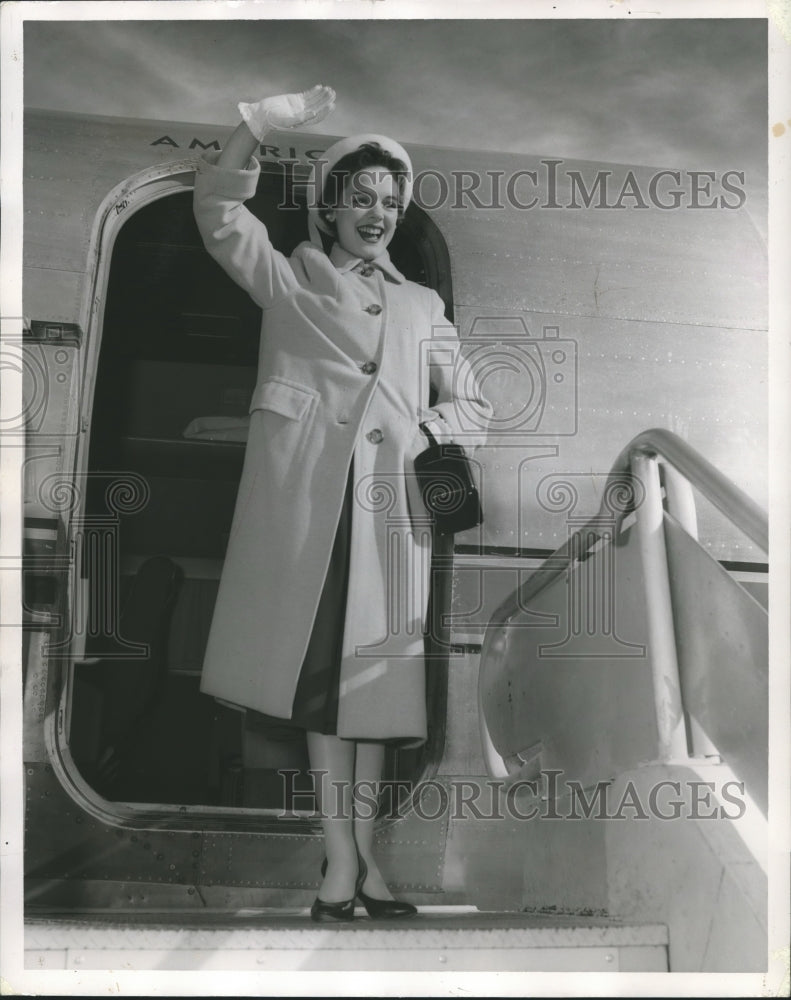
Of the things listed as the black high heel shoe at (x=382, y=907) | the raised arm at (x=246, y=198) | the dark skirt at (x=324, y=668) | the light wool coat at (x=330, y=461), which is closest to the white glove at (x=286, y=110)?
the raised arm at (x=246, y=198)

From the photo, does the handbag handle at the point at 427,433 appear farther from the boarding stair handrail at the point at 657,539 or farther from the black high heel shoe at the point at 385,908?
the black high heel shoe at the point at 385,908

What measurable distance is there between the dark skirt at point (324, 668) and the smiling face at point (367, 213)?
676 millimetres

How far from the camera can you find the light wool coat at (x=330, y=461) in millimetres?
2734

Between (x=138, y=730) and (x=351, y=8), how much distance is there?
73.5 inches

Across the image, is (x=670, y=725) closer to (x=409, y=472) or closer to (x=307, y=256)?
(x=409, y=472)

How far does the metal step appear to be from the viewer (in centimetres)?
250

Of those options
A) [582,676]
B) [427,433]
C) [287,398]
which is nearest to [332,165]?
[287,398]

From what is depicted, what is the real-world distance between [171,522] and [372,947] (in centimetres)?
109

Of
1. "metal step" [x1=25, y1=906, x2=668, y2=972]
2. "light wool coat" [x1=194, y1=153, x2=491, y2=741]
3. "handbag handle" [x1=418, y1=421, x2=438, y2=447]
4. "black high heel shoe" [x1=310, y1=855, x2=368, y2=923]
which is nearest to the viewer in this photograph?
"metal step" [x1=25, y1=906, x2=668, y2=972]

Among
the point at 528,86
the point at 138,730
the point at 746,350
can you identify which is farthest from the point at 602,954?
the point at 528,86

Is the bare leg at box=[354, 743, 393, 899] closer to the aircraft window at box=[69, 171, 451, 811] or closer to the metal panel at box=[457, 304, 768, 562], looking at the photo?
the aircraft window at box=[69, 171, 451, 811]

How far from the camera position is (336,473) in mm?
2799

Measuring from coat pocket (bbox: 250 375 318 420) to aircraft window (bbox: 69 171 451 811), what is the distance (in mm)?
110

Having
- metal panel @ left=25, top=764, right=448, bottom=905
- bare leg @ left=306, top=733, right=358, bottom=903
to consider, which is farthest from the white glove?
metal panel @ left=25, top=764, right=448, bottom=905
